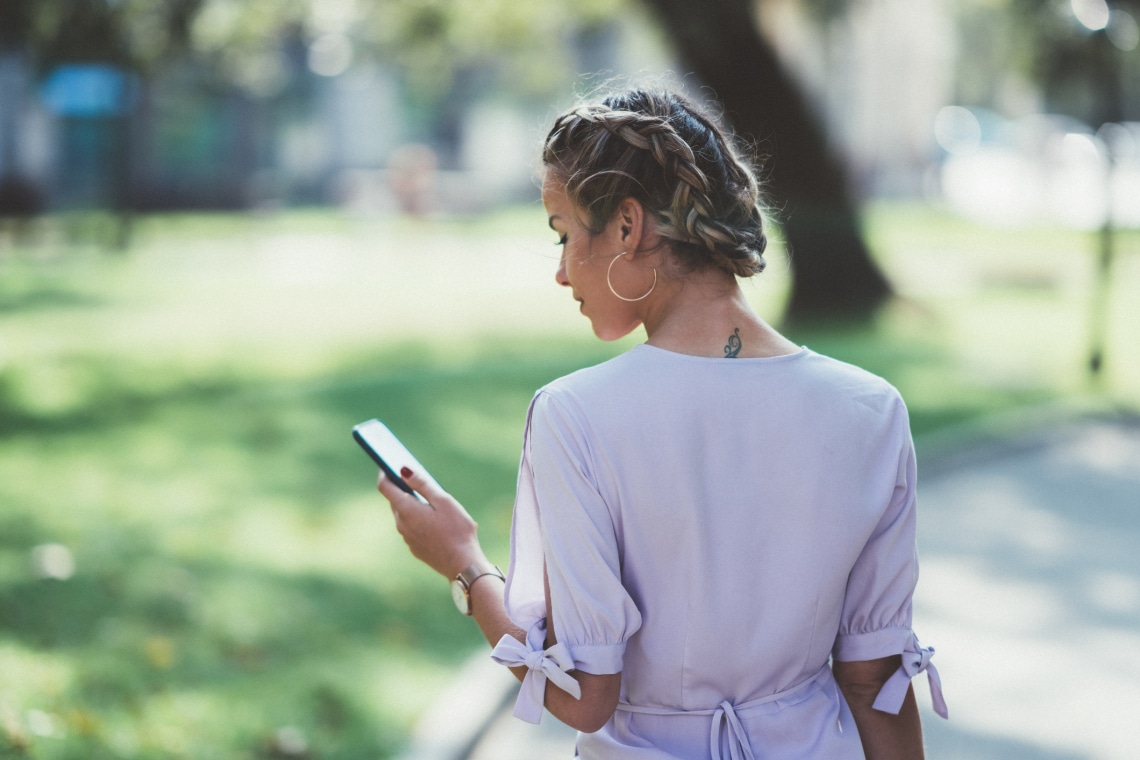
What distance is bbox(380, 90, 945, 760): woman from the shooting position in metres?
1.72

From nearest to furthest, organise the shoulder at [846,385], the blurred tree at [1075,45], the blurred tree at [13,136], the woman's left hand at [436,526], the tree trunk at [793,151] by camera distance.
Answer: the shoulder at [846,385] → the woman's left hand at [436,526] → the blurred tree at [1075,45] → the tree trunk at [793,151] → the blurred tree at [13,136]

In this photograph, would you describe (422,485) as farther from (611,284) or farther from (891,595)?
(891,595)

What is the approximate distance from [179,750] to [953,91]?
68338mm

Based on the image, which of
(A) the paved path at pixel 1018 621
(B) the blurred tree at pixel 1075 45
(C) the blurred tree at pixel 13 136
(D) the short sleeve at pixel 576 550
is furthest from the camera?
(C) the blurred tree at pixel 13 136

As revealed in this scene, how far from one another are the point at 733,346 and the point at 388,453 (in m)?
0.70

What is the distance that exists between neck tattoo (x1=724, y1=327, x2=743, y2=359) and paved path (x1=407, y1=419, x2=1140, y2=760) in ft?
8.77

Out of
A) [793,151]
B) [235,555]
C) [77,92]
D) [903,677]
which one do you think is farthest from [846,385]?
[77,92]

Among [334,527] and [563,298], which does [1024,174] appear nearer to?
[563,298]

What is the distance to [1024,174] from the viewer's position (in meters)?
39.6

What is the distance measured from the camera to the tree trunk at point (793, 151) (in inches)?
559

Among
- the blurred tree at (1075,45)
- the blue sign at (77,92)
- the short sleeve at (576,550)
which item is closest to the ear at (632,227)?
the short sleeve at (576,550)

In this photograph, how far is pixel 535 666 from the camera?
178cm

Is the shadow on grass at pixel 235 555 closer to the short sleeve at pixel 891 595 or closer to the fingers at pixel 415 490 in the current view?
the fingers at pixel 415 490

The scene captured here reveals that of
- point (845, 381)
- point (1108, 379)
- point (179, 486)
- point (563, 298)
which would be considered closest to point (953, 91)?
point (563, 298)
